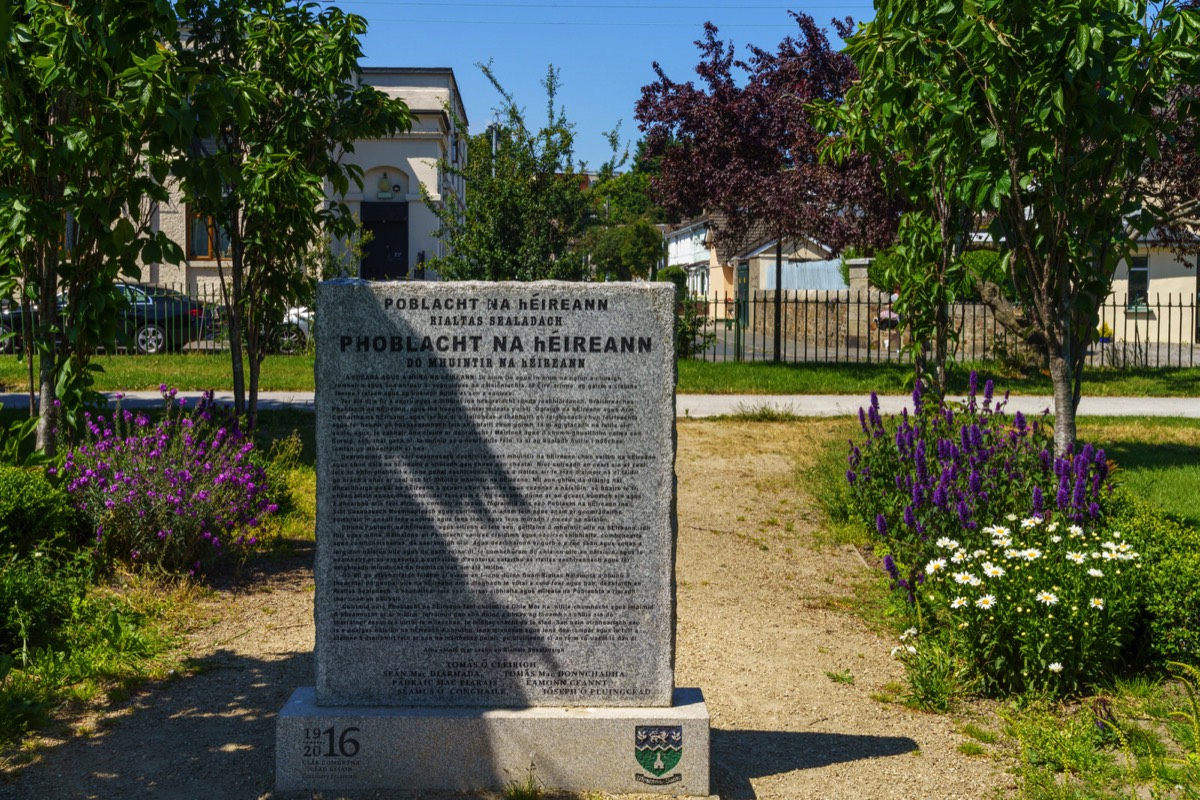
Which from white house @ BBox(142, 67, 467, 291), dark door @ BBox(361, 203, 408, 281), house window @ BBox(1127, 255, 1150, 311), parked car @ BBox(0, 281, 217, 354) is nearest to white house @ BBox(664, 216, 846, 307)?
house window @ BBox(1127, 255, 1150, 311)

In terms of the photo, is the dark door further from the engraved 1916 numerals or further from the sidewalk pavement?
the engraved 1916 numerals

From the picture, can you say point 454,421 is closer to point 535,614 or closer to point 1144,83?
point 535,614

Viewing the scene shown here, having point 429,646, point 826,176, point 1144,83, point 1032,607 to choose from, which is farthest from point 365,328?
point 826,176

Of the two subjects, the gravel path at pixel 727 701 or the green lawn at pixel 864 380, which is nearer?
the gravel path at pixel 727 701

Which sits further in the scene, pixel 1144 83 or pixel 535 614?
pixel 1144 83

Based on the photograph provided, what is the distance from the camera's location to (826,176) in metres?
17.4

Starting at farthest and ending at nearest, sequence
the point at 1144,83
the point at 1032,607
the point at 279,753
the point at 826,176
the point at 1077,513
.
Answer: the point at 826,176 → the point at 1144,83 → the point at 1077,513 → the point at 1032,607 → the point at 279,753

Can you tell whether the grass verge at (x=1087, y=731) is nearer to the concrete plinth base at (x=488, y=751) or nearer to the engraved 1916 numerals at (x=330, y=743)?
the concrete plinth base at (x=488, y=751)

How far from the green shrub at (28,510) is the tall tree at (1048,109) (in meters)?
5.14

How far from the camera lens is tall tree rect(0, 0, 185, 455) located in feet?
20.5

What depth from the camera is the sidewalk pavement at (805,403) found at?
14172mm

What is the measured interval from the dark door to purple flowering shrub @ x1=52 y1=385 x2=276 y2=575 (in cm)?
2809

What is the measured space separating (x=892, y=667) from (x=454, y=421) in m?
2.66

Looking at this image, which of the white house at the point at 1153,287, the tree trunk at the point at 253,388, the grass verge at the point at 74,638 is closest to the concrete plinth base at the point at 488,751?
the grass verge at the point at 74,638
